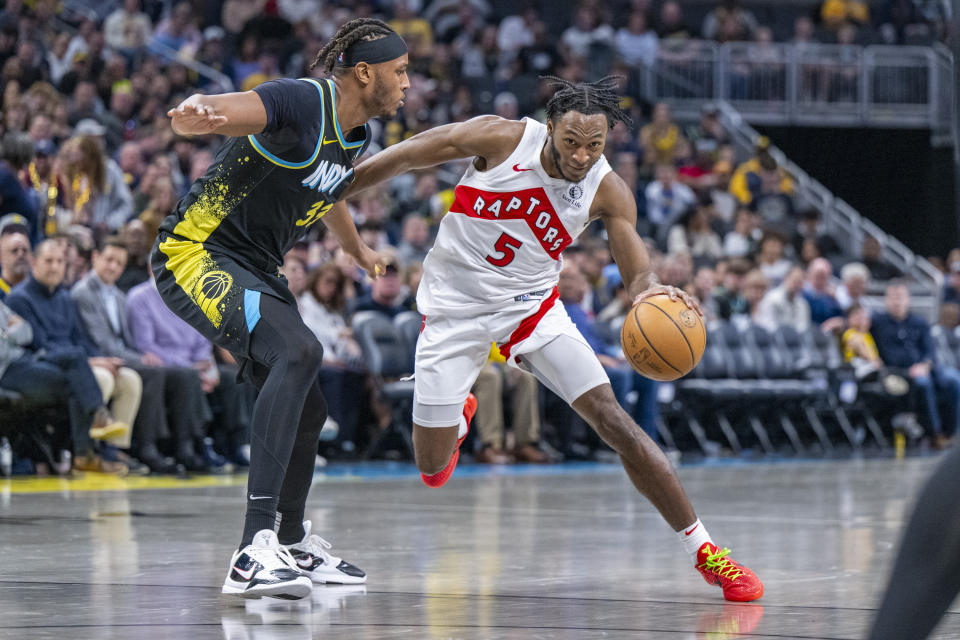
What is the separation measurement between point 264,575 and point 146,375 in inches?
230

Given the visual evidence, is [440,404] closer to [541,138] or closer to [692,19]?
[541,138]

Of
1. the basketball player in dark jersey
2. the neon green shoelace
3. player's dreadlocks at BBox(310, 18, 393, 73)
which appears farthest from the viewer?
player's dreadlocks at BBox(310, 18, 393, 73)

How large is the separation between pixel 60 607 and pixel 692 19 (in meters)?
20.9

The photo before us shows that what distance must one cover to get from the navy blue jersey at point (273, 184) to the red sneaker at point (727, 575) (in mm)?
1856

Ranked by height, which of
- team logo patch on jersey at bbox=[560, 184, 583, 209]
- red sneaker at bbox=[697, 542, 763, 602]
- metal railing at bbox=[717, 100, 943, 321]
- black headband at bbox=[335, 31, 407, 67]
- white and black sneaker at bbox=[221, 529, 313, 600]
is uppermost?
black headband at bbox=[335, 31, 407, 67]

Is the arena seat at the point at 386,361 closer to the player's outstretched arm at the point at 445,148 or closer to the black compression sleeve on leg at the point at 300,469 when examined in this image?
the player's outstretched arm at the point at 445,148

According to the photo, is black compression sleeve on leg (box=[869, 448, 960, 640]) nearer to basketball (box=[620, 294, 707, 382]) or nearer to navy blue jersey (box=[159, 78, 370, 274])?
basketball (box=[620, 294, 707, 382])

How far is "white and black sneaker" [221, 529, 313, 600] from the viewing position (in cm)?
446

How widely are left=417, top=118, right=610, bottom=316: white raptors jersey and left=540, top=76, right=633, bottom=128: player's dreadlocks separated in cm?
19

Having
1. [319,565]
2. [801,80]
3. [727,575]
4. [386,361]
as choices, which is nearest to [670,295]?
[727,575]

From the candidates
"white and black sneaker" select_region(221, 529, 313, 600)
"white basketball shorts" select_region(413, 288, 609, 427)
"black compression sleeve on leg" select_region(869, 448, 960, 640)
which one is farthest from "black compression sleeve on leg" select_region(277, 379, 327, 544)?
"black compression sleeve on leg" select_region(869, 448, 960, 640)

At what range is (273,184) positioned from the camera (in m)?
4.84

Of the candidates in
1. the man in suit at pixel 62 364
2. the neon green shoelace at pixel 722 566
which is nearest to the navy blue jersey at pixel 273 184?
the neon green shoelace at pixel 722 566

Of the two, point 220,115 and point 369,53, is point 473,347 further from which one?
point 220,115
